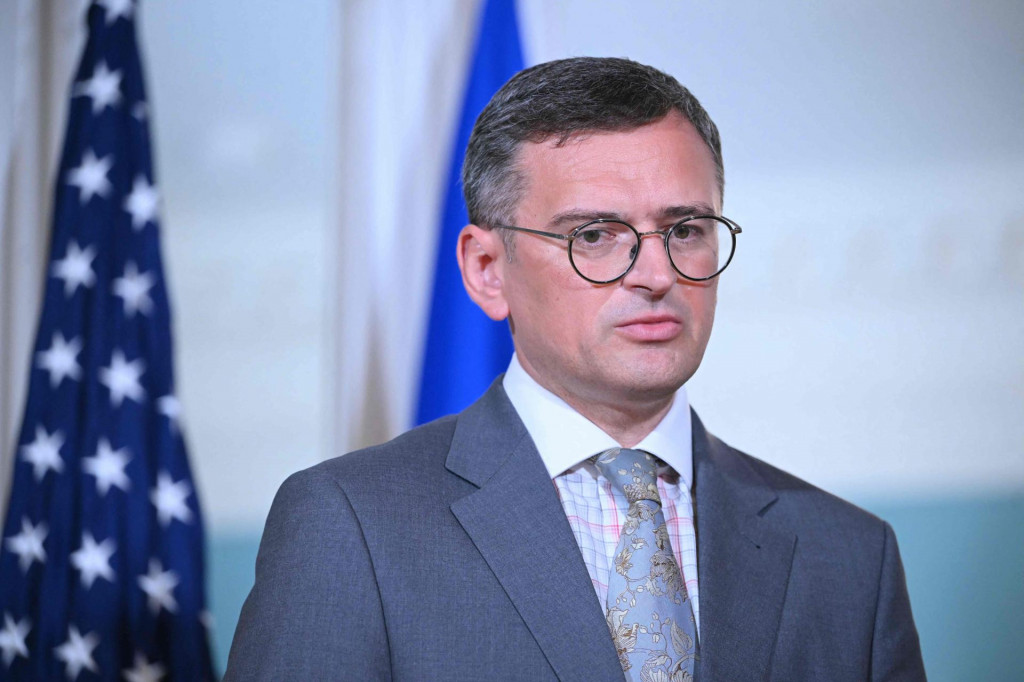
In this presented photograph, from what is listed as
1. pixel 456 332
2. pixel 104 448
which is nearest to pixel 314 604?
pixel 456 332

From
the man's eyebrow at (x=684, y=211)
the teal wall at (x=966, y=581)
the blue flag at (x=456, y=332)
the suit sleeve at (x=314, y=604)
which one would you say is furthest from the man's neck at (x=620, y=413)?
the teal wall at (x=966, y=581)

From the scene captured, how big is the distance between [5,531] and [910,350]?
310cm

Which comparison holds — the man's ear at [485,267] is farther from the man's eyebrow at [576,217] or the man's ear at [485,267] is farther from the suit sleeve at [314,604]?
the suit sleeve at [314,604]

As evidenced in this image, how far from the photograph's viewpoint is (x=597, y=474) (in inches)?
69.5

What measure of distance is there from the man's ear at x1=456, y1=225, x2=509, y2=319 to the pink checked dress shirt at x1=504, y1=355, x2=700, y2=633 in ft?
0.50

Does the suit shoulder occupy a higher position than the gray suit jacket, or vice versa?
the suit shoulder

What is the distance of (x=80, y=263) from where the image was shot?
10.7 feet

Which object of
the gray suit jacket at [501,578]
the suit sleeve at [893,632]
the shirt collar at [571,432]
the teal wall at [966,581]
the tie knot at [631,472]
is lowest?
the teal wall at [966,581]

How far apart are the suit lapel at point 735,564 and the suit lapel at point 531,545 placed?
0.22m

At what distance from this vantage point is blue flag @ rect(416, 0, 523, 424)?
10.7ft

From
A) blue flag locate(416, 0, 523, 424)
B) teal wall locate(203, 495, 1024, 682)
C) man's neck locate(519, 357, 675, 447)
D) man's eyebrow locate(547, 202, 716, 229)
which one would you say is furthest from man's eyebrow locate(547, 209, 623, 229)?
teal wall locate(203, 495, 1024, 682)

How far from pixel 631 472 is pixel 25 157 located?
2.73 meters

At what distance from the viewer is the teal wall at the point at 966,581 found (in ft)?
10.8

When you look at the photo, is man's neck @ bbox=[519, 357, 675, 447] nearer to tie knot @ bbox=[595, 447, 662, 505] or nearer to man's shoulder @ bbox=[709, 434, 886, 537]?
tie knot @ bbox=[595, 447, 662, 505]
